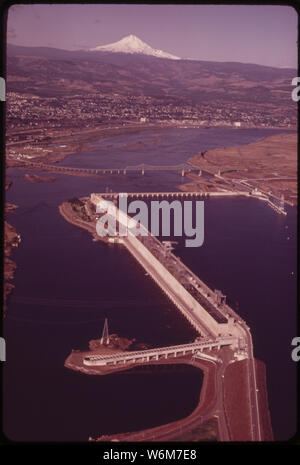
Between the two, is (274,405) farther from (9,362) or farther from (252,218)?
(252,218)

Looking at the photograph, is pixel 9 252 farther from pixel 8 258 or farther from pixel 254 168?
pixel 254 168

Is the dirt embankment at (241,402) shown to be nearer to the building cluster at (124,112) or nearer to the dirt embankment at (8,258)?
the dirt embankment at (8,258)

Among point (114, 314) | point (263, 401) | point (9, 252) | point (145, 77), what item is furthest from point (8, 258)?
point (145, 77)

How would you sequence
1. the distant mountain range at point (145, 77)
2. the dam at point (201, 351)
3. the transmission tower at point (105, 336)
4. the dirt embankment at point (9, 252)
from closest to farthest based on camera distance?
the dam at point (201, 351) → the transmission tower at point (105, 336) → the dirt embankment at point (9, 252) → the distant mountain range at point (145, 77)

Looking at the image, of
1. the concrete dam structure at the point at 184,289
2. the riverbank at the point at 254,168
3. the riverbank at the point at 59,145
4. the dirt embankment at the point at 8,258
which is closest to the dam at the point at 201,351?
the concrete dam structure at the point at 184,289

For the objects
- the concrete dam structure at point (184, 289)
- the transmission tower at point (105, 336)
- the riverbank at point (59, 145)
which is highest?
the riverbank at point (59, 145)

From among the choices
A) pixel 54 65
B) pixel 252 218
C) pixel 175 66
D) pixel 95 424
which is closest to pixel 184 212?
pixel 252 218
